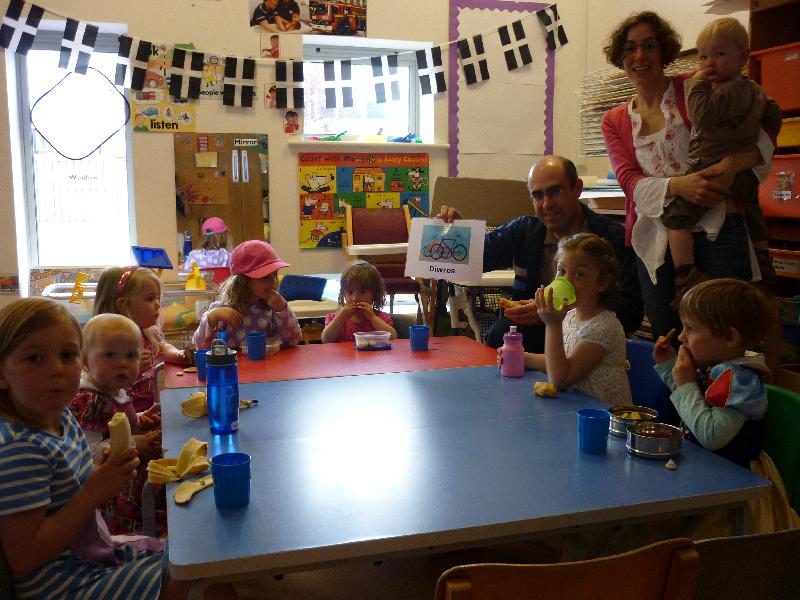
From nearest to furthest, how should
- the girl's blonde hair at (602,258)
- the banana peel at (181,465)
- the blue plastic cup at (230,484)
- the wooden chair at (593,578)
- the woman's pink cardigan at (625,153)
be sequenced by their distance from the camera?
the wooden chair at (593,578) → the blue plastic cup at (230,484) → the banana peel at (181,465) → the girl's blonde hair at (602,258) → the woman's pink cardigan at (625,153)

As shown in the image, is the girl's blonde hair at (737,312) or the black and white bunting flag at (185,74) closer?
the girl's blonde hair at (737,312)

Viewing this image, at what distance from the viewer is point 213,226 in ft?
17.0

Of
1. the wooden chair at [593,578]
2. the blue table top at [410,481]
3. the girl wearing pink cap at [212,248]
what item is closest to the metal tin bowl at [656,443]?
the blue table top at [410,481]

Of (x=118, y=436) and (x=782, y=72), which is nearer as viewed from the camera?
(x=118, y=436)

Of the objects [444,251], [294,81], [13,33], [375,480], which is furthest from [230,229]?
[375,480]

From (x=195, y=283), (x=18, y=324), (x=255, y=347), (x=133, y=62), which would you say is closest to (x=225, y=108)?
(x=133, y=62)

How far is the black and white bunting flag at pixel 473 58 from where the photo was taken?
18.7 ft

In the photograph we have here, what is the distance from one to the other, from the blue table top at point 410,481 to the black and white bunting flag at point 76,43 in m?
3.99

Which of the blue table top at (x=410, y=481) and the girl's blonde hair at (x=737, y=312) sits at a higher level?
the girl's blonde hair at (x=737, y=312)

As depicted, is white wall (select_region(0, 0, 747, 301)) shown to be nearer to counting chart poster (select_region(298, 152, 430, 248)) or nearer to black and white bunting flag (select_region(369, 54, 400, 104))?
counting chart poster (select_region(298, 152, 430, 248))

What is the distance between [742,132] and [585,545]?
1573mm

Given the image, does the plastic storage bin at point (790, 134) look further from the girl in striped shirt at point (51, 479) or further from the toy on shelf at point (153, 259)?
the girl in striped shirt at point (51, 479)

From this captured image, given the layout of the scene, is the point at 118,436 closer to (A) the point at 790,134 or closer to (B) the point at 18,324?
(B) the point at 18,324

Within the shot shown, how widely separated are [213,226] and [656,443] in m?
4.24
